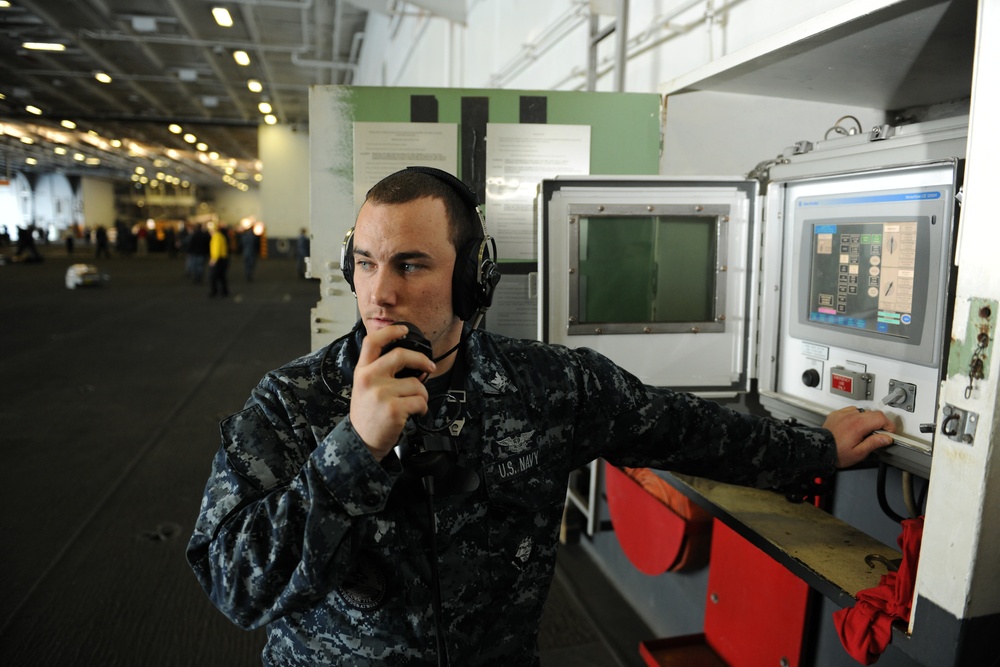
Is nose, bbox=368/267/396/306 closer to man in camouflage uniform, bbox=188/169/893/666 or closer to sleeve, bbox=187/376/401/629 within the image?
man in camouflage uniform, bbox=188/169/893/666

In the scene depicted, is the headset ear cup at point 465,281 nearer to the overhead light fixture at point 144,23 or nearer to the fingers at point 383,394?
the fingers at point 383,394

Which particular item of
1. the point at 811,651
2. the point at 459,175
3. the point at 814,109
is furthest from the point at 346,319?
the point at 811,651

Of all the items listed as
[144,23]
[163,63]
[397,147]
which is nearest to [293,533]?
[397,147]

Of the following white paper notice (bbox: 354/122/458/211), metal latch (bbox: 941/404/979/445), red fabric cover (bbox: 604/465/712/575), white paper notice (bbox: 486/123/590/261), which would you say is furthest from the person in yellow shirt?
metal latch (bbox: 941/404/979/445)

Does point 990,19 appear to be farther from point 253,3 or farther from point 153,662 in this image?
point 253,3

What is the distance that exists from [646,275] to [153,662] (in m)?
2.31

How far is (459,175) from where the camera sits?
2.32m

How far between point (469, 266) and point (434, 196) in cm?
15

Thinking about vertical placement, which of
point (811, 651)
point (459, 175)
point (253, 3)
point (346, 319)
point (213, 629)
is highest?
point (253, 3)

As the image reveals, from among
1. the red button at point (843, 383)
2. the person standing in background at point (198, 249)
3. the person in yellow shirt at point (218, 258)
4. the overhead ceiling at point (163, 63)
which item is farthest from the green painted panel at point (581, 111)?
the person standing in background at point (198, 249)

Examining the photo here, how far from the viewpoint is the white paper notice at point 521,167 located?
7.56ft

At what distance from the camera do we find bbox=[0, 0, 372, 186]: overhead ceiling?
10234 millimetres

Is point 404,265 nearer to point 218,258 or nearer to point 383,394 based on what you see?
point 383,394

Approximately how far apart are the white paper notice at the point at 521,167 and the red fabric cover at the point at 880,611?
4.90 ft
